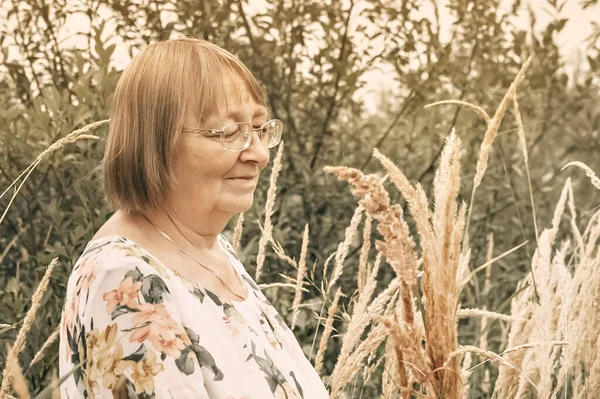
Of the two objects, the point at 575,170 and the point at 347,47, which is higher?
the point at 347,47

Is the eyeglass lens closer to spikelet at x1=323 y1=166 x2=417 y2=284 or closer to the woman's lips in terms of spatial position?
the woman's lips

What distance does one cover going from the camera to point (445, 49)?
3.69 metres

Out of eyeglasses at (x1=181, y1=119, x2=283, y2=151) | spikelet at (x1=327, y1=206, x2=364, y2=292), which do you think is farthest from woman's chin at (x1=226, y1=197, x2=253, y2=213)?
spikelet at (x1=327, y1=206, x2=364, y2=292)

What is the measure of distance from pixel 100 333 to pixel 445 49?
2525 mm

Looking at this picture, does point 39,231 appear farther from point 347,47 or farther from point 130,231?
point 130,231

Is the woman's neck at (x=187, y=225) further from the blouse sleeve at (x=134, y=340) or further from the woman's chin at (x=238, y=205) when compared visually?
the blouse sleeve at (x=134, y=340)

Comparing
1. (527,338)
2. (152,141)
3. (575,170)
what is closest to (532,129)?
(575,170)

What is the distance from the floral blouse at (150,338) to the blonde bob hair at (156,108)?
14 centimetres

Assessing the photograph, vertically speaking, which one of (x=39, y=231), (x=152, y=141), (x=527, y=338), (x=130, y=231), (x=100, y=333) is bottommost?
(x=39, y=231)

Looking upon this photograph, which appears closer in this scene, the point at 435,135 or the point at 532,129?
the point at 435,135

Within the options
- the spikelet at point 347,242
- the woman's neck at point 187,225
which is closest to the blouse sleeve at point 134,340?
the woman's neck at point 187,225

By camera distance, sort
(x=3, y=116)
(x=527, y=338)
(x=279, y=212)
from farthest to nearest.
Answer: (x=279, y=212), (x=3, y=116), (x=527, y=338)

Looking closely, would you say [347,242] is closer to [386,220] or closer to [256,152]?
[256,152]

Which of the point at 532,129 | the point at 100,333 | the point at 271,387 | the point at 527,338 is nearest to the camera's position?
the point at 100,333
